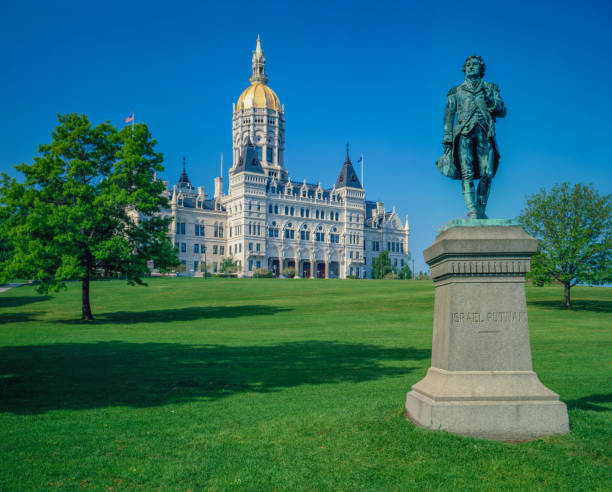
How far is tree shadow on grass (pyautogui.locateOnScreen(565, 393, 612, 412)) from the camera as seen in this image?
27.7ft

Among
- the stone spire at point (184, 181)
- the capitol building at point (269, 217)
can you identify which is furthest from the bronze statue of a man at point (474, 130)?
the stone spire at point (184, 181)

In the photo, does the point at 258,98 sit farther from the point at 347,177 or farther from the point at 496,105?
the point at 496,105

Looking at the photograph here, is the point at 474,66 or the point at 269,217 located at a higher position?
the point at 269,217

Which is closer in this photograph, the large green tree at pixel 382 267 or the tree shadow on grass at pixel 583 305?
the tree shadow on grass at pixel 583 305

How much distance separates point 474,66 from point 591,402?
236 inches

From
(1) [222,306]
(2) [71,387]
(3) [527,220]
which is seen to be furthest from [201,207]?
(2) [71,387]

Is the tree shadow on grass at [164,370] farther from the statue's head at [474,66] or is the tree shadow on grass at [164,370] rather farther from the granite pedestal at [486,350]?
the statue's head at [474,66]

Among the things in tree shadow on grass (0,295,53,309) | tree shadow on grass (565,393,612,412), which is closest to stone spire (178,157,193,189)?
tree shadow on grass (0,295,53,309)

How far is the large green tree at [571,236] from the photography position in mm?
35844

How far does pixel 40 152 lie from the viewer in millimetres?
30719

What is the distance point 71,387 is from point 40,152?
76.4ft

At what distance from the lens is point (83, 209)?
28.4 m

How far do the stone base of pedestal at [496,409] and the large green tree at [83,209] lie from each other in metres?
24.6

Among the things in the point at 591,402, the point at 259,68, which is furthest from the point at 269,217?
the point at 591,402
